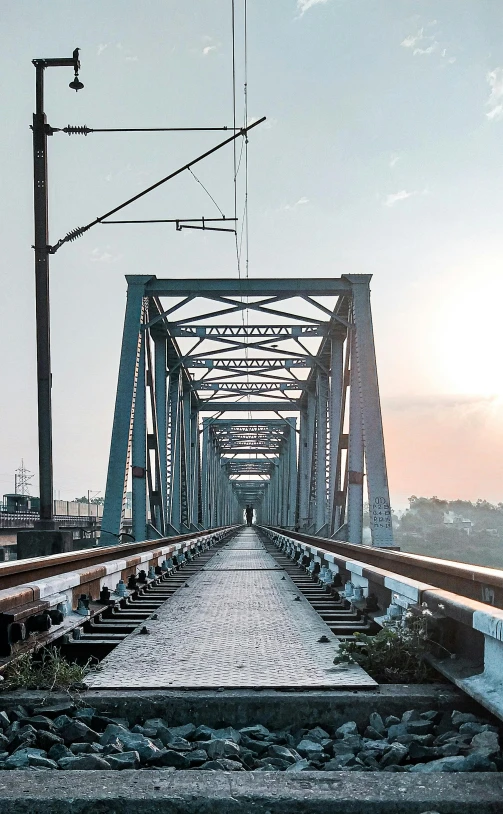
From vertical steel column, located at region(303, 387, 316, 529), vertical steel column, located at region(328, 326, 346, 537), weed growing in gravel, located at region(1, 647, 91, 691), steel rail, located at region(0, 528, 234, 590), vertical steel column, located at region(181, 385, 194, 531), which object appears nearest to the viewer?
weed growing in gravel, located at region(1, 647, 91, 691)

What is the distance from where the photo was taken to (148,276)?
16.9 metres

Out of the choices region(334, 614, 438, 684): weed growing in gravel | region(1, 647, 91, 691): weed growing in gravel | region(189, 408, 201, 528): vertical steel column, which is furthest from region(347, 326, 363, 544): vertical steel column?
region(189, 408, 201, 528): vertical steel column

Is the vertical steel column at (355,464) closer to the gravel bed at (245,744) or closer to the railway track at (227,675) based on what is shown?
Result: the railway track at (227,675)

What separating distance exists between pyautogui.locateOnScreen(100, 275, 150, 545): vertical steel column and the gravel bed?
33.9 feet

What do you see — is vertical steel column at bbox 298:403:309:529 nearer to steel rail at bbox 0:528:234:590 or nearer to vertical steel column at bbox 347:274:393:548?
vertical steel column at bbox 347:274:393:548

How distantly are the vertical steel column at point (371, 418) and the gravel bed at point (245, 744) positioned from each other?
10.1m

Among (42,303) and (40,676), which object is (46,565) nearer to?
(40,676)

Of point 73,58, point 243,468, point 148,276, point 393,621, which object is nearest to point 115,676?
point 393,621

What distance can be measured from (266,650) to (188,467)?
92.2 feet

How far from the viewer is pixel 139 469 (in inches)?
631

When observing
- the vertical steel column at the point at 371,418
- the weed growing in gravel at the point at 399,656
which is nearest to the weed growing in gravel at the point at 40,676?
the weed growing in gravel at the point at 399,656

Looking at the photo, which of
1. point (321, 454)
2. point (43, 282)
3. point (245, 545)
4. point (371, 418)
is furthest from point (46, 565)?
point (321, 454)

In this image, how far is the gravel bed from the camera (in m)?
2.49

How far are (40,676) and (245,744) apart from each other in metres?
1.15
